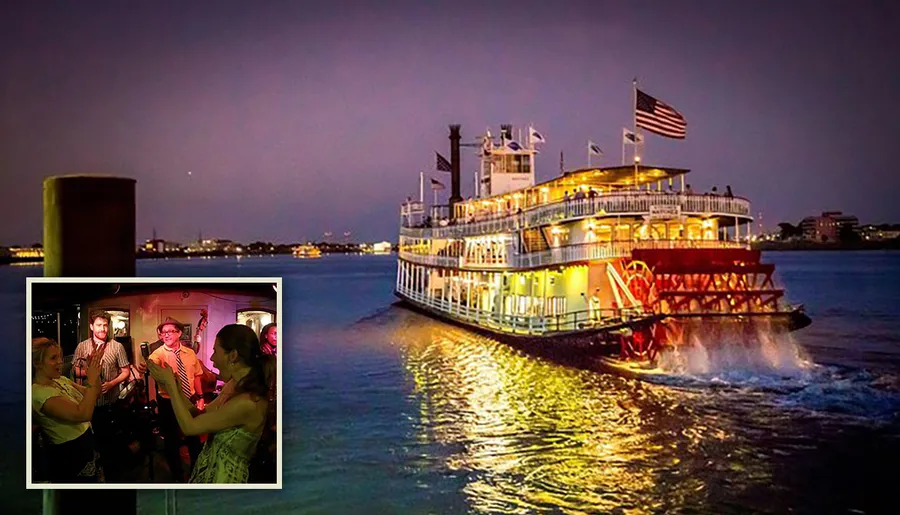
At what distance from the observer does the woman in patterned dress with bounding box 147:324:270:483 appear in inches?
132

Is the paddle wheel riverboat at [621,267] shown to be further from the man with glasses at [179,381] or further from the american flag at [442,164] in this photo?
the man with glasses at [179,381]

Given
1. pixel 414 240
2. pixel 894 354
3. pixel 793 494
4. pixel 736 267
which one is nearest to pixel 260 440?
pixel 793 494

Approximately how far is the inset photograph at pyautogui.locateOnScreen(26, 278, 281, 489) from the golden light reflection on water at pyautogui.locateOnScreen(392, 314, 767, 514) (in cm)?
634

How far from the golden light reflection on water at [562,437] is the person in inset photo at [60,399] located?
21.4 feet

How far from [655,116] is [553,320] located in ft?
17.6

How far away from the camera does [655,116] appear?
17203mm

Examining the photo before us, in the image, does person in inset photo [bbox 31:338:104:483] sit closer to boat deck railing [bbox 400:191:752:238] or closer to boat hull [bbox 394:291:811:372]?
boat hull [bbox 394:291:811:372]

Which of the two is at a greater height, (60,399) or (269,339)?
(269,339)

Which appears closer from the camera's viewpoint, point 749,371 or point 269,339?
point 269,339

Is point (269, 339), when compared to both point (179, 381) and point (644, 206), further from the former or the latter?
point (644, 206)

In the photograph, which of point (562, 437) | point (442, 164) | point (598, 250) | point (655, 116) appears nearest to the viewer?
point (562, 437)

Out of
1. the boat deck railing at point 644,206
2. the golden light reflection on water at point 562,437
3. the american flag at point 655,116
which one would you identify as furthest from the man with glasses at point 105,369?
the boat deck railing at point 644,206

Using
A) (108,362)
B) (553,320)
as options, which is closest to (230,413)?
(108,362)

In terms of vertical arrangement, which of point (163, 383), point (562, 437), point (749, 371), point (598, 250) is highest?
point (598, 250)
